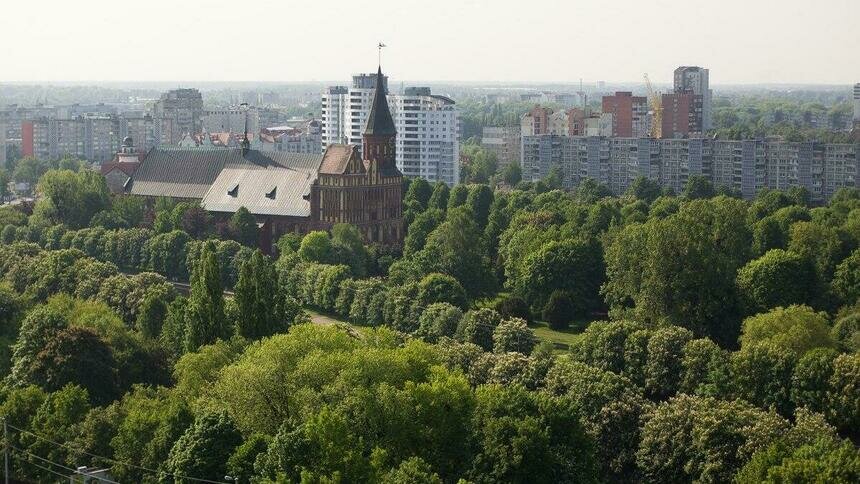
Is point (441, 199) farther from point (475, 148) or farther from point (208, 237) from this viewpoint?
point (475, 148)

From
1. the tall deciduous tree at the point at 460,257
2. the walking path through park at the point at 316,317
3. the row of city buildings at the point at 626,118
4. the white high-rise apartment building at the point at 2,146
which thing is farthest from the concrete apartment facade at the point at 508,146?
the walking path through park at the point at 316,317

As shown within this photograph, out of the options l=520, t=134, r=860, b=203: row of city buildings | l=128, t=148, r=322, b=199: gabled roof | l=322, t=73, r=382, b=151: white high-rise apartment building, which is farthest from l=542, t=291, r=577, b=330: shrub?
l=322, t=73, r=382, b=151: white high-rise apartment building

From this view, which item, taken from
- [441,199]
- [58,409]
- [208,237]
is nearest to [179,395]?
[58,409]

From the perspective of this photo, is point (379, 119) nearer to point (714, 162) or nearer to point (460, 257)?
point (460, 257)

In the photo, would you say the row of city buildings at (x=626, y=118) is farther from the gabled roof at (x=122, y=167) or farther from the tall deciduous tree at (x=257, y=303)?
the tall deciduous tree at (x=257, y=303)

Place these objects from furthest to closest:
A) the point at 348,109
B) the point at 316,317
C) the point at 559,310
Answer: the point at 348,109, the point at 316,317, the point at 559,310

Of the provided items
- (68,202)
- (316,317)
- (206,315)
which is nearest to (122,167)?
(68,202)

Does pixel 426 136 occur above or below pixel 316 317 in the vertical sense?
above
